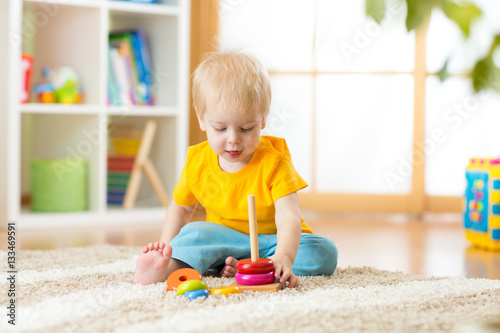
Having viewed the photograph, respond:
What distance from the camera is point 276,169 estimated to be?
42.0 inches

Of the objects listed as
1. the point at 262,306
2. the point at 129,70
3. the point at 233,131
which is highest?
the point at 129,70

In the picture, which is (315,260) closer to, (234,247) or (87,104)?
(234,247)

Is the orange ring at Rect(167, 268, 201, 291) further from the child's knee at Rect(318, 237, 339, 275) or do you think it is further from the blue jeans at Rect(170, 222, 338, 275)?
the child's knee at Rect(318, 237, 339, 275)

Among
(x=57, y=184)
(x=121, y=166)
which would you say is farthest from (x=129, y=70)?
(x=57, y=184)

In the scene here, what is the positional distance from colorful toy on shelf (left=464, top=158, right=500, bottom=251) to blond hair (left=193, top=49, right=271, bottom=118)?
83 centimetres

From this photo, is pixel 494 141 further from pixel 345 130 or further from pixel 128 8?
pixel 128 8

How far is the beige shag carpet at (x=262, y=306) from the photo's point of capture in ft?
2.27

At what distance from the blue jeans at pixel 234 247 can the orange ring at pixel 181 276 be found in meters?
0.08

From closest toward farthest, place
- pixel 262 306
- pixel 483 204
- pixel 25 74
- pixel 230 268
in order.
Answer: pixel 262 306, pixel 230 268, pixel 483 204, pixel 25 74

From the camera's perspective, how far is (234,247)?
108 cm

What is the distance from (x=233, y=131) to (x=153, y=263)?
249 mm

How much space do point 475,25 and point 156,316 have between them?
0.62 meters

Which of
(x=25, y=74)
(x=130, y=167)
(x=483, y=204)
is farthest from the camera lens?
(x=130, y=167)

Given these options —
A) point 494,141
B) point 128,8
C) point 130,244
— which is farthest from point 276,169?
point 494,141
